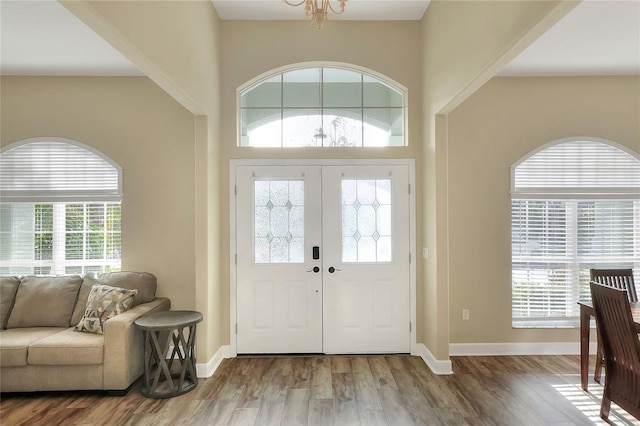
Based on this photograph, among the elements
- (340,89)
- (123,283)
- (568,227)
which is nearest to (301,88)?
(340,89)

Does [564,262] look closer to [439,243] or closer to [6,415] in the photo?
[439,243]

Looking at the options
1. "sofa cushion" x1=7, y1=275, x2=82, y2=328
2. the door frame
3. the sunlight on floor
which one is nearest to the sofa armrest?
"sofa cushion" x1=7, y1=275, x2=82, y2=328

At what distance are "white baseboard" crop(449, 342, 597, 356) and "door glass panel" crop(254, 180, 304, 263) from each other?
6.78 feet

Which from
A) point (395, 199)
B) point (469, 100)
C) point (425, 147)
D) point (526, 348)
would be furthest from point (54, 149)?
point (526, 348)

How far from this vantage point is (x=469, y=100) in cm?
418

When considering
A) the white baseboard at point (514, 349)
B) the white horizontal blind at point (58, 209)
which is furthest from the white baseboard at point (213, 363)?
the white baseboard at point (514, 349)

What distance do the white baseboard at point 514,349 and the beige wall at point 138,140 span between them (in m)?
3.11

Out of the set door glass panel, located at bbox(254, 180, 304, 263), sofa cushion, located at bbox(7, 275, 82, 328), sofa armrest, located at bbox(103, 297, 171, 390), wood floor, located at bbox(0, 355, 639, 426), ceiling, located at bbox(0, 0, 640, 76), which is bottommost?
wood floor, located at bbox(0, 355, 639, 426)

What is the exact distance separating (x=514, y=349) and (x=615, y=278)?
1269 millimetres

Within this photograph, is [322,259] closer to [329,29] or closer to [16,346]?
[329,29]

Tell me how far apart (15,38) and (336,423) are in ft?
14.4

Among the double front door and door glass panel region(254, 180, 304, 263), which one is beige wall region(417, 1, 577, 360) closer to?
the double front door

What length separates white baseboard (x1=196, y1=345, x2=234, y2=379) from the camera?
3506 millimetres

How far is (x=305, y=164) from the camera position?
411 cm
